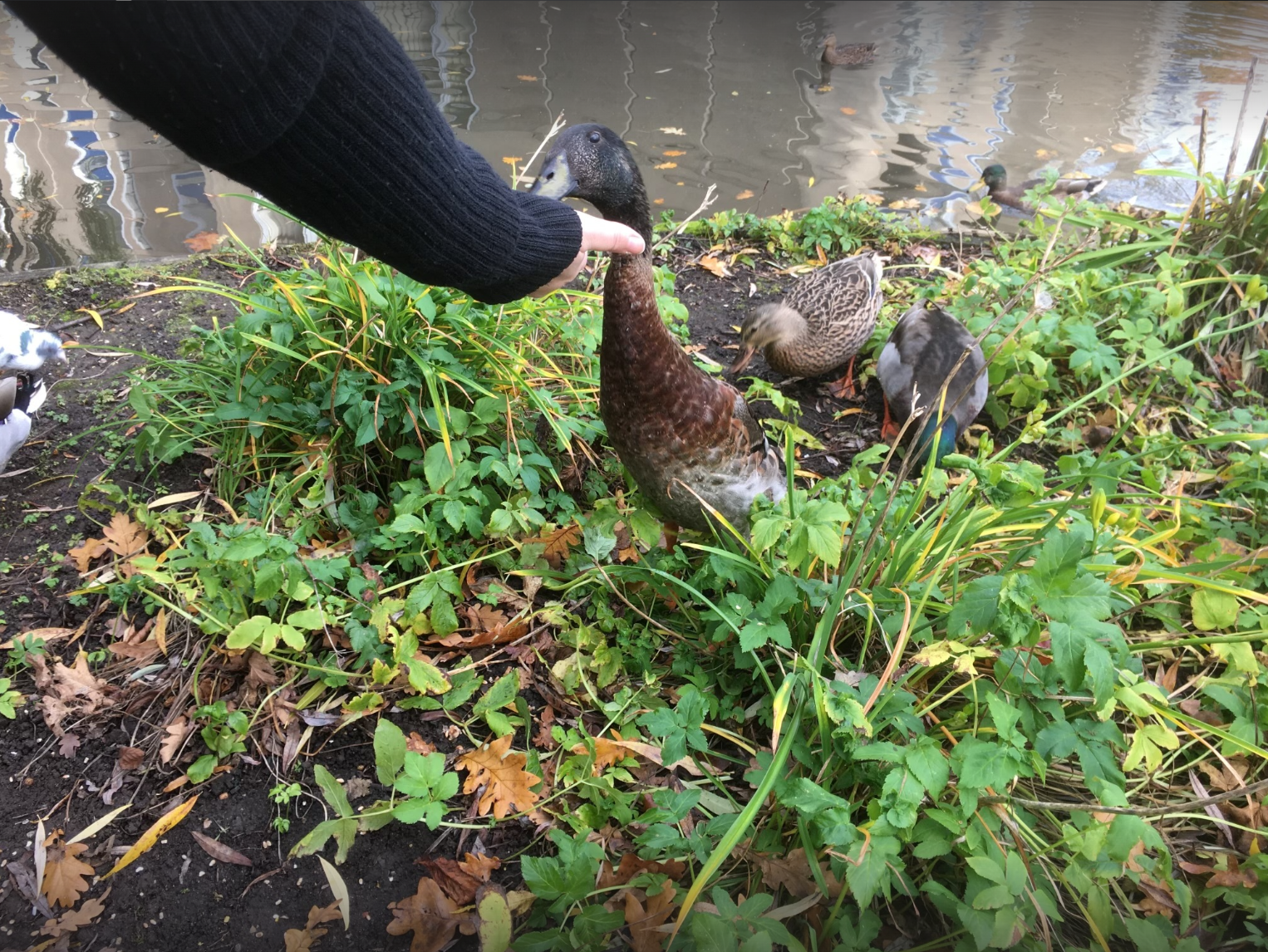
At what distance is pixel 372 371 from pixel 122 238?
3.06m

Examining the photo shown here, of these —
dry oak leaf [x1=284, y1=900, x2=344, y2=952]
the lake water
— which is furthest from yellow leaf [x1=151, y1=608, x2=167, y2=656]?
the lake water

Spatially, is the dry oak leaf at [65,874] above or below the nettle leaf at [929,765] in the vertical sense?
below

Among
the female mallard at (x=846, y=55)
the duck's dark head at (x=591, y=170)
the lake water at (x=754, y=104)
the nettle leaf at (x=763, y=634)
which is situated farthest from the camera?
the female mallard at (x=846, y=55)

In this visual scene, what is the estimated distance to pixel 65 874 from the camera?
63.1 inches

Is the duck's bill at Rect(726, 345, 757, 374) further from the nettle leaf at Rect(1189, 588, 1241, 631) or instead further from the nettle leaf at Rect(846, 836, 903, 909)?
the nettle leaf at Rect(846, 836, 903, 909)

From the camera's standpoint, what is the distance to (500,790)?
5.64 feet

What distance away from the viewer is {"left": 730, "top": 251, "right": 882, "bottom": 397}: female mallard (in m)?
3.36

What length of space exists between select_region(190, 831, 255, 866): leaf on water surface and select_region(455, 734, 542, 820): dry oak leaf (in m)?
0.52

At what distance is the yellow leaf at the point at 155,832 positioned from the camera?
165 cm

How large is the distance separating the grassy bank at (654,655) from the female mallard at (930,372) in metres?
0.23

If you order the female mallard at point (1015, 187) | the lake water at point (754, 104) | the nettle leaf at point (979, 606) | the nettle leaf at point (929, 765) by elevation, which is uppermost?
the lake water at point (754, 104)

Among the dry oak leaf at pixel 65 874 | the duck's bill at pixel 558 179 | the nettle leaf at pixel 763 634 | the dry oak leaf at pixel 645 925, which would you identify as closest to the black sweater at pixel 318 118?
the duck's bill at pixel 558 179

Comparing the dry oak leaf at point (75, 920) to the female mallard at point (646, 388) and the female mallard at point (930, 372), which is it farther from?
the female mallard at point (930, 372)

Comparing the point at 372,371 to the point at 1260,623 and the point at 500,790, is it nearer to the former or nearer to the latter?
the point at 500,790
